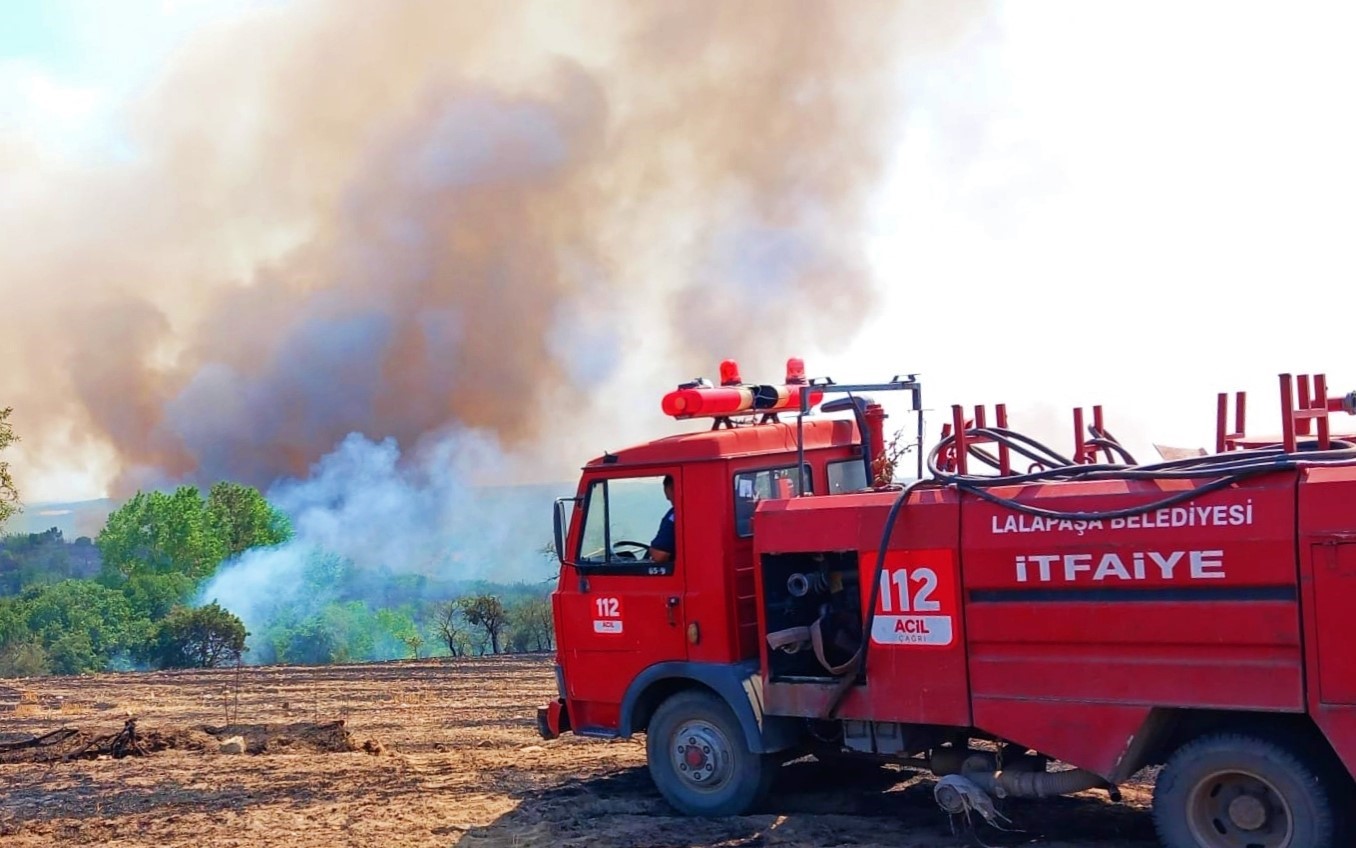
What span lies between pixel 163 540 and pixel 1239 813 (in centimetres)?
4098

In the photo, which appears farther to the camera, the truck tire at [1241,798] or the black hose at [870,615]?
the black hose at [870,615]

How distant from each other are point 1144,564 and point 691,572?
294 cm

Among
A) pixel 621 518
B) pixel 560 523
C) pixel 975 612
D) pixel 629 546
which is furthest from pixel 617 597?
pixel 975 612

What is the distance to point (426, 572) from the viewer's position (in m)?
57.1

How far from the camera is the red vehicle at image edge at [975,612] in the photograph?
243 inches

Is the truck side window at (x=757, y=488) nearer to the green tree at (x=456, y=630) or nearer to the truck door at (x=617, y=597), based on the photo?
the truck door at (x=617, y=597)

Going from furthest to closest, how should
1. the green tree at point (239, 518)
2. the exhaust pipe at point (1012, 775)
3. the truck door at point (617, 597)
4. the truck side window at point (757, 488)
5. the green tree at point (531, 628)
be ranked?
the green tree at point (239, 518) → the green tree at point (531, 628) → the truck door at point (617, 597) → the truck side window at point (757, 488) → the exhaust pipe at point (1012, 775)

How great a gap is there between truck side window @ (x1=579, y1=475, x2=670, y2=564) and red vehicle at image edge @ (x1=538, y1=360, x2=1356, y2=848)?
0.05 ft

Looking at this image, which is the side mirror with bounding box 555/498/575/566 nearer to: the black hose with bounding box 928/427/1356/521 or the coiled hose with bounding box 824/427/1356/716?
the coiled hose with bounding box 824/427/1356/716

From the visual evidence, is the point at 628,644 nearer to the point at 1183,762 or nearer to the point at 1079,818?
the point at 1079,818

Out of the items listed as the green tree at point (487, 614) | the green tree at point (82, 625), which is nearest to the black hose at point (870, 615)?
the green tree at point (487, 614)

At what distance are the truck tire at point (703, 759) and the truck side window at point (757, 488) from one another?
45.0 inches

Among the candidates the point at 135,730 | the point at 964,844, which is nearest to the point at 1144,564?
the point at 964,844

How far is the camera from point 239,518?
1753 inches
